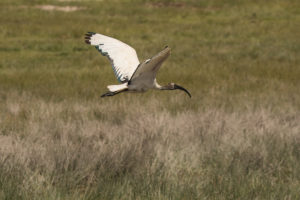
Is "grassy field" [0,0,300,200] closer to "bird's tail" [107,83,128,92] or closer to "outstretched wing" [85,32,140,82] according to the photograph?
"bird's tail" [107,83,128,92]

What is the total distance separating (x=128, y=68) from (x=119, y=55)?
23cm

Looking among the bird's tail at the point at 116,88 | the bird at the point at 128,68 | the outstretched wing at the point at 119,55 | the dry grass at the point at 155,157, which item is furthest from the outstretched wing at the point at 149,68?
the dry grass at the point at 155,157

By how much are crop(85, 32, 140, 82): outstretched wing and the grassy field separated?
534 millimetres

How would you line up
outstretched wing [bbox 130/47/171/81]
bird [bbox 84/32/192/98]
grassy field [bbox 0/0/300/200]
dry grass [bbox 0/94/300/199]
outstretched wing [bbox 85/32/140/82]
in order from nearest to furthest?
1. dry grass [bbox 0/94/300/199]
2. grassy field [bbox 0/0/300/200]
3. outstretched wing [bbox 130/47/171/81]
4. bird [bbox 84/32/192/98]
5. outstretched wing [bbox 85/32/140/82]

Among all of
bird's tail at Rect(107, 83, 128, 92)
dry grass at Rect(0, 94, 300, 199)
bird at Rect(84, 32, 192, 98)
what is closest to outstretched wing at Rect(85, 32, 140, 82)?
bird at Rect(84, 32, 192, 98)

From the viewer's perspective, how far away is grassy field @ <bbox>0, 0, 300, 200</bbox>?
14.9 feet

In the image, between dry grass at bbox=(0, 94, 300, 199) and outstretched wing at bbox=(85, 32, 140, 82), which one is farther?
outstretched wing at bbox=(85, 32, 140, 82)

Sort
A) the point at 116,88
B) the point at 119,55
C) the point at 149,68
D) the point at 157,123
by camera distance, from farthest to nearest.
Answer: the point at 119,55 < the point at 157,123 < the point at 116,88 < the point at 149,68

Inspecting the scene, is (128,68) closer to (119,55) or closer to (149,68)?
(119,55)

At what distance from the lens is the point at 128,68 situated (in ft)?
21.4

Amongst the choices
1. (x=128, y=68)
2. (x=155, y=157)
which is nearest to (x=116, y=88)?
(x=128, y=68)

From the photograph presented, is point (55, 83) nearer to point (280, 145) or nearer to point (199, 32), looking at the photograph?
point (280, 145)

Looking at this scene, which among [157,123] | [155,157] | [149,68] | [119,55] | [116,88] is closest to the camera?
[155,157]

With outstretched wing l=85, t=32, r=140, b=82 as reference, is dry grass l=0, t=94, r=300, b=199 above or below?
below
